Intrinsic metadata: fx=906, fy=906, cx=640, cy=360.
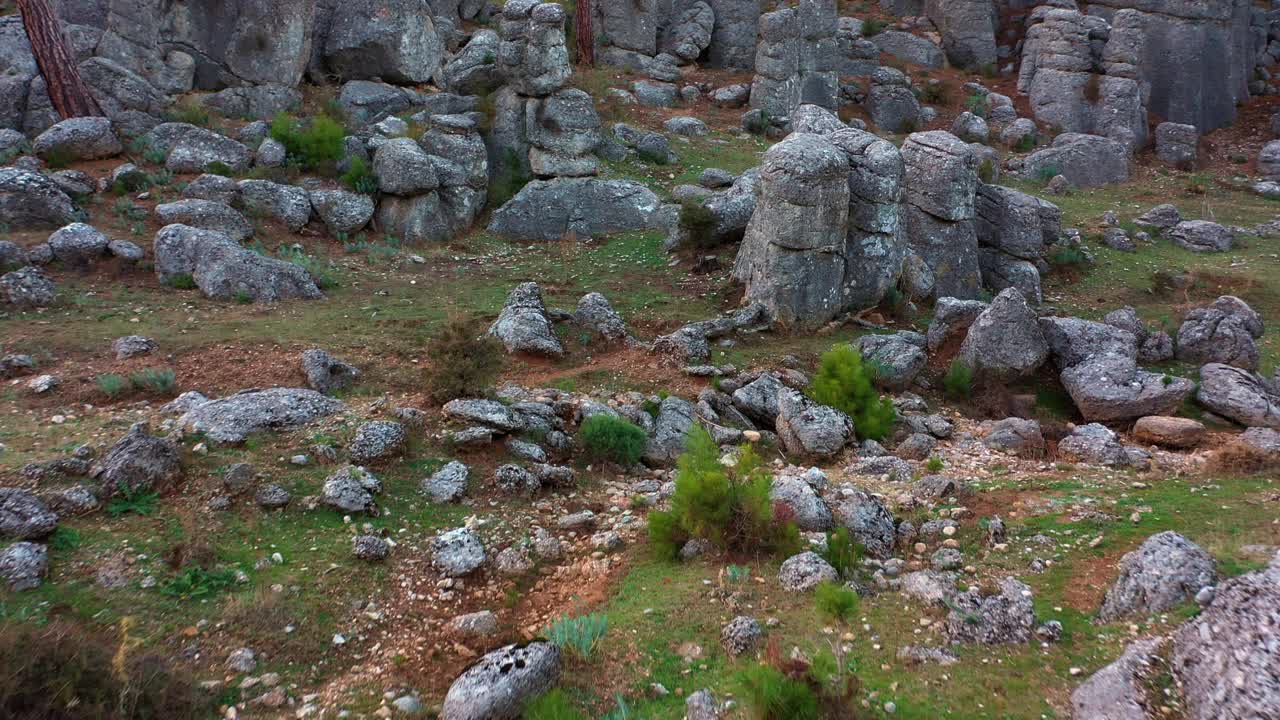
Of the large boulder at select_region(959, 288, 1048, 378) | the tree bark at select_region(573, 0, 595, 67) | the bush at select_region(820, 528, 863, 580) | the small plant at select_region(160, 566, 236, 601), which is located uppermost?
the tree bark at select_region(573, 0, 595, 67)

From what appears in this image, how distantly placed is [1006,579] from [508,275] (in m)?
10.8

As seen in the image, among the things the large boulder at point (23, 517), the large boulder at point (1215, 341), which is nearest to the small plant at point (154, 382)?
the large boulder at point (23, 517)

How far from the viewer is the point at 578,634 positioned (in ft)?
17.5

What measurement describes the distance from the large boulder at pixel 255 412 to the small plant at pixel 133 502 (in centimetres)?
92

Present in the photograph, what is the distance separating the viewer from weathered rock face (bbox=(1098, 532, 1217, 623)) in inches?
203

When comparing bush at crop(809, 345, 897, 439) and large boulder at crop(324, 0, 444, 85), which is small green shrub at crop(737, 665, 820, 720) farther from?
large boulder at crop(324, 0, 444, 85)

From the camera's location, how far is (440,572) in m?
6.52

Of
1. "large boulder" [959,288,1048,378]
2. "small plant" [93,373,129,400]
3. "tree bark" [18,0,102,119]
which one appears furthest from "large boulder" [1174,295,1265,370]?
"tree bark" [18,0,102,119]

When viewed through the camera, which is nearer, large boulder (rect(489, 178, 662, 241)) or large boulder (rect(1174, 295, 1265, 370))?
large boulder (rect(1174, 295, 1265, 370))

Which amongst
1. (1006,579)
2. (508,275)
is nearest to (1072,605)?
(1006,579)

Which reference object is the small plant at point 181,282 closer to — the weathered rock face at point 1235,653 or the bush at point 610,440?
the bush at point 610,440

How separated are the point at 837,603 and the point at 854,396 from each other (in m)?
4.91

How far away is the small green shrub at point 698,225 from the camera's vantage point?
15172 millimetres

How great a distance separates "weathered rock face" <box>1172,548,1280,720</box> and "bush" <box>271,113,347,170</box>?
15.9 meters
